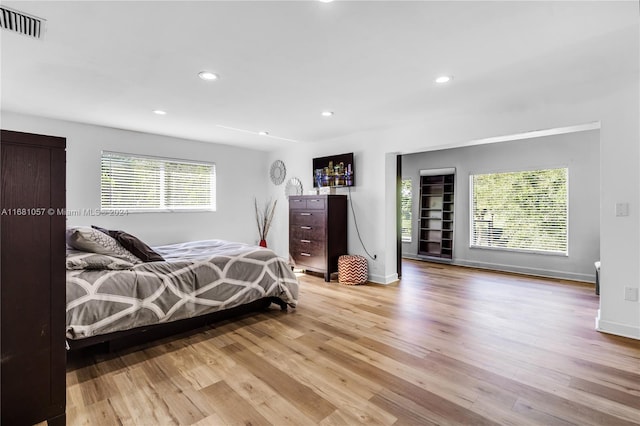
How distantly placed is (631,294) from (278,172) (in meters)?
5.14

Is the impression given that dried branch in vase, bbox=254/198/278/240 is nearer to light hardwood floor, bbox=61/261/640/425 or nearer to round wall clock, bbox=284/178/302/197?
round wall clock, bbox=284/178/302/197

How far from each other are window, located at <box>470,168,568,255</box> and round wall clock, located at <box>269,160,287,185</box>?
3.57m

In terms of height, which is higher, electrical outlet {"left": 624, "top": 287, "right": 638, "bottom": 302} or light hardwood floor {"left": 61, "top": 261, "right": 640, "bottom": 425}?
electrical outlet {"left": 624, "top": 287, "right": 638, "bottom": 302}

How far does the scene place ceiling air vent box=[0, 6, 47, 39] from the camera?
1.76 metres

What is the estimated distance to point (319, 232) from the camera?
484cm

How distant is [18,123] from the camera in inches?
147

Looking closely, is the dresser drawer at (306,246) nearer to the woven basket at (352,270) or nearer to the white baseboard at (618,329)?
the woven basket at (352,270)

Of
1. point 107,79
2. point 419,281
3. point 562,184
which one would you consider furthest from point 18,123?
point 562,184

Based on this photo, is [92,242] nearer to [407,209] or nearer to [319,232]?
[319,232]

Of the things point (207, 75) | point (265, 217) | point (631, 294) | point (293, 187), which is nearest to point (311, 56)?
point (207, 75)

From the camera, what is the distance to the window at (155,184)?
4449 mm

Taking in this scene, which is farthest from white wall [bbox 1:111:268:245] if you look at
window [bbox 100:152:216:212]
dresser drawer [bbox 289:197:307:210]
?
dresser drawer [bbox 289:197:307:210]

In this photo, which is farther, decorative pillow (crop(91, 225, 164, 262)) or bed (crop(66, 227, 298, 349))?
decorative pillow (crop(91, 225, 164, 262))

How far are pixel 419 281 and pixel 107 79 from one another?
177 inches
